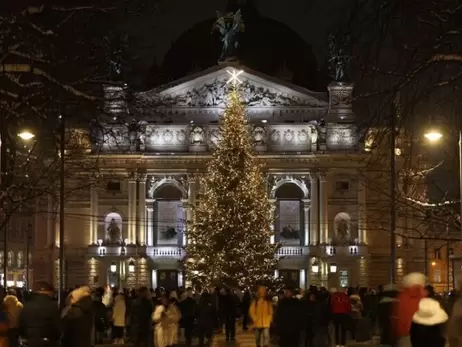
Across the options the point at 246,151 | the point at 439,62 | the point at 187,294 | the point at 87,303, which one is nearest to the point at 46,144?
the point at 187,294

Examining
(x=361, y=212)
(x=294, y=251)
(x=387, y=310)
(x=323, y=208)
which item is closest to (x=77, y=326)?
(x=387, y=310)

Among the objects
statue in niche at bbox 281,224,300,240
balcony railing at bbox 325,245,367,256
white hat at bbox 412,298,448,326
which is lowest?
white hat at bbox 412,298,448,326

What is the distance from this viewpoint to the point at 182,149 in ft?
275

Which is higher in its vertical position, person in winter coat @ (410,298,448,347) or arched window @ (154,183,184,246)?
arched window @ (154,183,184,246)

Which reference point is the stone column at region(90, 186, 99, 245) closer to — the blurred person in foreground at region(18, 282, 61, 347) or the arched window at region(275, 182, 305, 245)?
the arched window at region(275, 182, 305, 245)

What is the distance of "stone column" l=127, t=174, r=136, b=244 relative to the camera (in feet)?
271

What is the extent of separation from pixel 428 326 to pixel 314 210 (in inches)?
2602

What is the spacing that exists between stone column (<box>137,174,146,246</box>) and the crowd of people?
42.0m

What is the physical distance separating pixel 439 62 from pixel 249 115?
65.5 meters

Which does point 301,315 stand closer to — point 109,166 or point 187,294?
point 187,294

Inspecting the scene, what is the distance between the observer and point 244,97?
270 feet

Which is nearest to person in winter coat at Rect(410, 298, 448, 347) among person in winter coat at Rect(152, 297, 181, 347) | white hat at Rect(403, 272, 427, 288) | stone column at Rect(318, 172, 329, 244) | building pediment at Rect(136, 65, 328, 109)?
white hat at Rect(403, 272, 427, 288)

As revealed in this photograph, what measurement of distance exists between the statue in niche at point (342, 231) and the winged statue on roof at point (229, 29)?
14599mm

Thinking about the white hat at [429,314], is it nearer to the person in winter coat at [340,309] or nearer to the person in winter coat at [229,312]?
the person in winter coat at [340,309]
